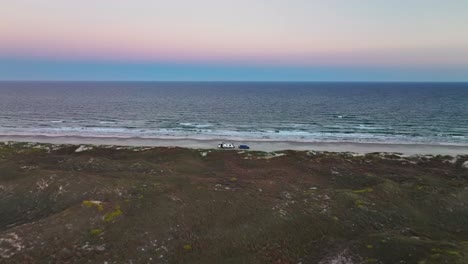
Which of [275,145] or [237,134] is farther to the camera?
[237,134]

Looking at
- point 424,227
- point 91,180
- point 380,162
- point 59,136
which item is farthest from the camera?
point 59,136

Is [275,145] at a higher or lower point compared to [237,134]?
lower

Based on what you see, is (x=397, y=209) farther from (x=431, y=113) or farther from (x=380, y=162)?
(x=431, y=113)

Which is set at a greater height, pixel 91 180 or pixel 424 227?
pixel 91 180

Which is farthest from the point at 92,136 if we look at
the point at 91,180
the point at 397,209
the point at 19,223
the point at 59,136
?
the point at 397,209

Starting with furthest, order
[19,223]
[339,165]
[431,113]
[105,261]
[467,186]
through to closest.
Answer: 1. [431,113]
2. [339,165]
3. [467,186]
4. [19,223]
5. [105,261]

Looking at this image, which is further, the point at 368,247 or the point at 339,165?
the point at 339,165

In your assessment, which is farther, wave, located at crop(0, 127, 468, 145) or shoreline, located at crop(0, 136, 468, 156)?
wave, located at crop(0, 127, 468, 145)

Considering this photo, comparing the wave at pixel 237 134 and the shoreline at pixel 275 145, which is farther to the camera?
the wave at pixel 237 134
